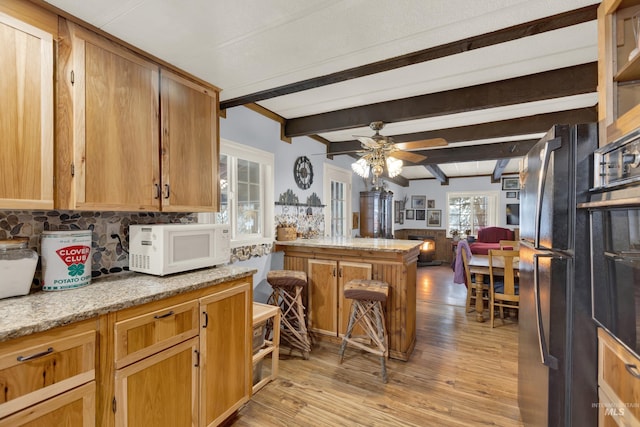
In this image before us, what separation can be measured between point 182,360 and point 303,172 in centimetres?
274

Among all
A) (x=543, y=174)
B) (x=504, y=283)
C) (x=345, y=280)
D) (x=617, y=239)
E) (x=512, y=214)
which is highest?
(x=543, y=174)

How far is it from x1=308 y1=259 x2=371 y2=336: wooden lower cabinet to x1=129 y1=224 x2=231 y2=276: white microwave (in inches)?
50.3

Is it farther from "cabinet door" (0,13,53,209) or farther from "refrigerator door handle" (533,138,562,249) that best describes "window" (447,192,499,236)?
"cabinet door" (0,13,53,209)

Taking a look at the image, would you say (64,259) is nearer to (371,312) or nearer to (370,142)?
(371,312)

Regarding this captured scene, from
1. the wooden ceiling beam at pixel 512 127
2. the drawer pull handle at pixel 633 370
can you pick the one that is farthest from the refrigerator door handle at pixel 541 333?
the wooden ceiling beam at pixel 512 127

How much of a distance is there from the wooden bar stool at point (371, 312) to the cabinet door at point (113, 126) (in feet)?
5.65

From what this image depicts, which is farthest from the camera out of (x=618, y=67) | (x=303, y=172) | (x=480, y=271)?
(x=303, y=172)

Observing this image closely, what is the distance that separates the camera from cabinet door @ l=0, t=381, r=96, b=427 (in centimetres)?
99

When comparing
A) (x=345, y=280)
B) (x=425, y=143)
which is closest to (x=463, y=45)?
(x=425, y=143)

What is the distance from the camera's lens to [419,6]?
4.56 feet

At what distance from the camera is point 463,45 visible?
167 cm

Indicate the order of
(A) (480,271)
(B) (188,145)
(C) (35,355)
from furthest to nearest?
1. (A) (480,271)
2. (B) (188,145)
3. (C) (35,355)

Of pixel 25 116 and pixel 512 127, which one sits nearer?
pixel 25 116

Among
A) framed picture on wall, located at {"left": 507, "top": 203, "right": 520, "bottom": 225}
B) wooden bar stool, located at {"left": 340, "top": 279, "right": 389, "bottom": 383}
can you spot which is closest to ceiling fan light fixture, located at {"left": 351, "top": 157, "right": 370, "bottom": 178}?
wooden bar stool, located at {"left": 340, "top": 279, "right": 389, "bottom": 383}
